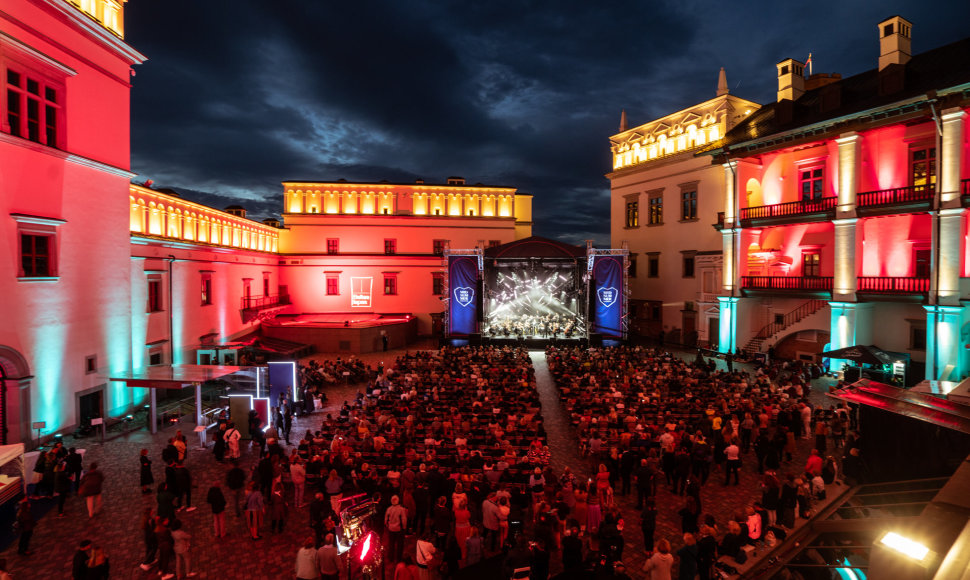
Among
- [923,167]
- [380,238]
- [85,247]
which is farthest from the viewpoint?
[380,238]

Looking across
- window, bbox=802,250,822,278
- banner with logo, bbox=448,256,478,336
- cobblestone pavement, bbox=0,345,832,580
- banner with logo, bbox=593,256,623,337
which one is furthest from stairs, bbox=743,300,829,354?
banner with logo, bbox=448,256,478,336

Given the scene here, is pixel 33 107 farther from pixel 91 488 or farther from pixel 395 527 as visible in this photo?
pixel 395 527

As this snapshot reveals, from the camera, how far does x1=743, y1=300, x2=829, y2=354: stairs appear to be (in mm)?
24172

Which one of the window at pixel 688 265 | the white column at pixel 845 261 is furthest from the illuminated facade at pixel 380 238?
the white column at pixel 845 261

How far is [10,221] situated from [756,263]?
32431 mm

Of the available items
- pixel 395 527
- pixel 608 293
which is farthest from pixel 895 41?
pixel 395 527

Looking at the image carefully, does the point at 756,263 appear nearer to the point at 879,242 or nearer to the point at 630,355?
the point at 879,242

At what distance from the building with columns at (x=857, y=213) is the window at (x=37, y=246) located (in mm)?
29871

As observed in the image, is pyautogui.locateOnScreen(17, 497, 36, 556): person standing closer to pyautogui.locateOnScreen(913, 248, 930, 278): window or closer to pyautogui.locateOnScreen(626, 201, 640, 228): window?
pyautogui.locateOnScreen(913, 248, 930, 278): window

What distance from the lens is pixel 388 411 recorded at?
1490cm

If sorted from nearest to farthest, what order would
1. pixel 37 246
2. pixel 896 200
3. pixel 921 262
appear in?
pixel 37 246 < pixel 896 200 < pixel 921 262

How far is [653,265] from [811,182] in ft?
36.2

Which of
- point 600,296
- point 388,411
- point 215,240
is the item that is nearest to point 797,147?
point 600,296

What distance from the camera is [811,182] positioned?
81.3ft
